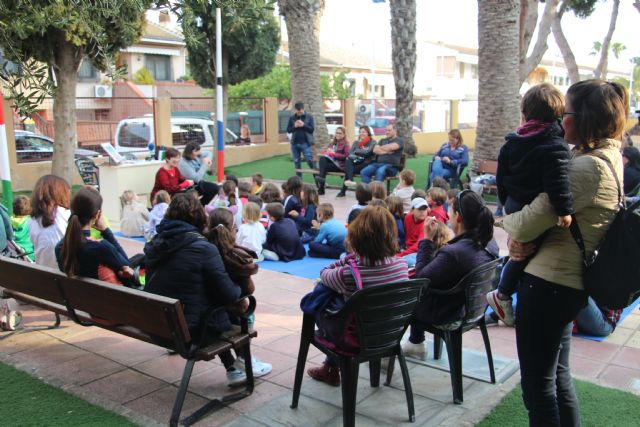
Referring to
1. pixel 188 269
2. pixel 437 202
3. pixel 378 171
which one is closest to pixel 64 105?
pixel 378 171

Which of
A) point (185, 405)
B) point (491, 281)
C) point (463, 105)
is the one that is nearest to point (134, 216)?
point (185, 405)

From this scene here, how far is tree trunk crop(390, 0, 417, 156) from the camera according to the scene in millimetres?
17859

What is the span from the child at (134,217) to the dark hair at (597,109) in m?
7.90

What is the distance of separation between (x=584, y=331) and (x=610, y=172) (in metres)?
3.07

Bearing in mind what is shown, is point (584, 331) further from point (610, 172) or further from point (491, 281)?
point (610, 172)

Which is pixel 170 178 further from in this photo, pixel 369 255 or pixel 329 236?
pixel 369 255

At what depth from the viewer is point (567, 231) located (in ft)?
8.96

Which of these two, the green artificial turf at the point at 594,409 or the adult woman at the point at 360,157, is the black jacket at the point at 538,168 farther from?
the adult woman at the point at 360,157

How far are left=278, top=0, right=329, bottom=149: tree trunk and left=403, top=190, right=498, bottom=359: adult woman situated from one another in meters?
13.8

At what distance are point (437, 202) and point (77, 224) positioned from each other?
4238mm

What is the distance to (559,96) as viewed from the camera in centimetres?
288

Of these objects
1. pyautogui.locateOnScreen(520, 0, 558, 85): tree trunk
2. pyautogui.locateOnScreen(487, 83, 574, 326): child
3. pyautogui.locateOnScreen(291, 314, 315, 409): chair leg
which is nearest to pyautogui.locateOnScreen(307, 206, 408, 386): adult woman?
pyautogui.locateOnScreen(291, 314, 315, 409): chair leg

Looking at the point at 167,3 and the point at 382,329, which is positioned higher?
the point at 167,3

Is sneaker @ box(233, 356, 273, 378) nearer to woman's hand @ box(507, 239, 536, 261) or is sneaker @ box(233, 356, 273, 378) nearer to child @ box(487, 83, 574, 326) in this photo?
child @ box(487, 83, 574, 326)
